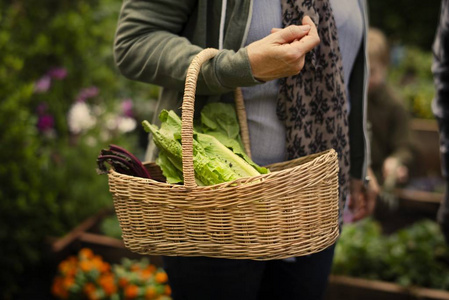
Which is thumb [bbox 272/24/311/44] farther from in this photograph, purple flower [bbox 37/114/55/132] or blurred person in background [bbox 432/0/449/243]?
purple flower [bbox 37/114/55/132]

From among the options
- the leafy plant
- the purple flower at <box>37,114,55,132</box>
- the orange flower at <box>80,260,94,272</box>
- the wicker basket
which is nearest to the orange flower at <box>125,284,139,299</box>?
the orange flower at <box>80,260,94,272</box>

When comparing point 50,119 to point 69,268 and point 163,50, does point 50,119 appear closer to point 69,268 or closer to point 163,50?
point 69,268

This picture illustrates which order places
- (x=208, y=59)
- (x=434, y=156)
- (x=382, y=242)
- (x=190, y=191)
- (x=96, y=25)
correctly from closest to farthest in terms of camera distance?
(x=190, y=191) → (x=208, y=59) → (x=382, y=242) → (x=96, y=25) → (x=434, y=156)

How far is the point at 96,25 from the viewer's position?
3.40 metres

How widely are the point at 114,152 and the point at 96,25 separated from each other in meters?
2.39

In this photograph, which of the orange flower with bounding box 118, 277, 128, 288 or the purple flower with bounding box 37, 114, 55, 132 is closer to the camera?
the orange flower with bounding box 118, 277, 128, 288

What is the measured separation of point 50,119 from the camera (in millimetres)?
3045

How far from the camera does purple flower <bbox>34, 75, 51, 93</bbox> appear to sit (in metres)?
2.97

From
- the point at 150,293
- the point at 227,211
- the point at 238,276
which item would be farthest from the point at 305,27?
the point at 150,293

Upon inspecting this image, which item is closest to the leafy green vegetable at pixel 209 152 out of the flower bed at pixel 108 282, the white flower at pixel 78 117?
the flower bed at pixel 108 282

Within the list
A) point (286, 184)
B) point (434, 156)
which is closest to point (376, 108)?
point (434, 156)

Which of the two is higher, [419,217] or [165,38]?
[165,38]

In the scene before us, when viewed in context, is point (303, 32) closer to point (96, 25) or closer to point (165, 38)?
point (165, 38)

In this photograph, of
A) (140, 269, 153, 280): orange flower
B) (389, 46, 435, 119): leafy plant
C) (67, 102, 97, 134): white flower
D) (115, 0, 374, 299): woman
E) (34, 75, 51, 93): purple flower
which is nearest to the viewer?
(115, 0, 374, 299): woman
